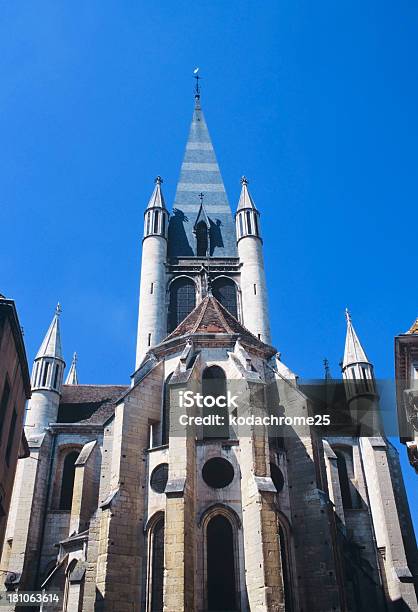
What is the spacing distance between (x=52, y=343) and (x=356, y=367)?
16226 mm

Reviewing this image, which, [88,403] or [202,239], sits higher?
[202,239]

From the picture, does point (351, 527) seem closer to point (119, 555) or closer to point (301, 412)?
point (301, 412)

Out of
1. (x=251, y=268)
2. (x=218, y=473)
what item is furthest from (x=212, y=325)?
(x=251, y=268)

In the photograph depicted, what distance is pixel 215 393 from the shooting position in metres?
21.1

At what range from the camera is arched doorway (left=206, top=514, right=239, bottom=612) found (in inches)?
669

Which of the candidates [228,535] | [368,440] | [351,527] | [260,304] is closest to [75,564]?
[228,535]

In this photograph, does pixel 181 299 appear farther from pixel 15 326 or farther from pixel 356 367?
pixel 15 326

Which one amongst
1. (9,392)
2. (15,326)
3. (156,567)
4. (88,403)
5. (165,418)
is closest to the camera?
(15,326)

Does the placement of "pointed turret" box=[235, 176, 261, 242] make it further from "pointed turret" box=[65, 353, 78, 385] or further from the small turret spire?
"pointed turret" box=[65, 353, 78, 385]

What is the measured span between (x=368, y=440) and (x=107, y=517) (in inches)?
564

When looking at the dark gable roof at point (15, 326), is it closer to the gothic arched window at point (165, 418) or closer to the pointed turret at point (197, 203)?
the gothic arched window at point (165, 418)

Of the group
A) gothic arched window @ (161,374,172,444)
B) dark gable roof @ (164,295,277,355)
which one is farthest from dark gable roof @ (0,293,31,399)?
dark gable roof @ (164,295,277,355)

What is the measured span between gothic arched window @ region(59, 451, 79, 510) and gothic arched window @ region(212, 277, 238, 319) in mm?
11877

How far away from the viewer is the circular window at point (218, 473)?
18781 mm
